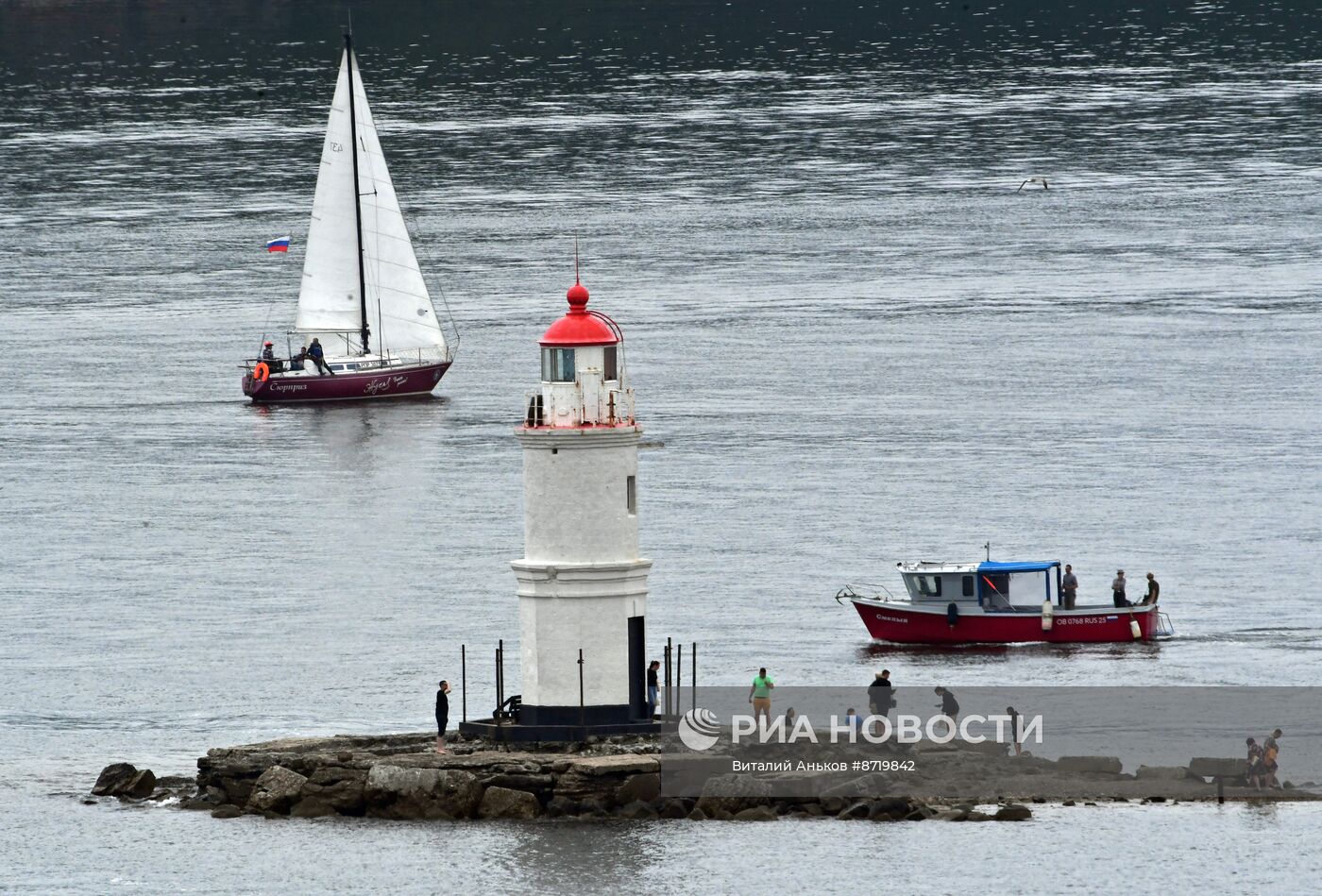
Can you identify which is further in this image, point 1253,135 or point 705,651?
point 1253,135

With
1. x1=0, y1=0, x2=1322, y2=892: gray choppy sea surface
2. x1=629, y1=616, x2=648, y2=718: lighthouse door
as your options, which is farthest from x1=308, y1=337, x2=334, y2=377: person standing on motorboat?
x1=629, y1=616, x2=648, y2=718: lighthouse door

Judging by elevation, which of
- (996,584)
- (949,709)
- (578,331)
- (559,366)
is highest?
(578,331)

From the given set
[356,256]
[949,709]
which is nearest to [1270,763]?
[949,709]

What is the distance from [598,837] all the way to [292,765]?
21.3ft

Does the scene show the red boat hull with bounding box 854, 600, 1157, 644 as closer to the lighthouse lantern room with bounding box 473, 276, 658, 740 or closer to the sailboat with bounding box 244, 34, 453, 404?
the lighthouse lantern room with bounding box 473, 276, 658, 740

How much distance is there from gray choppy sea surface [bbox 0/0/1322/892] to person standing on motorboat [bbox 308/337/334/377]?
3.76 meters

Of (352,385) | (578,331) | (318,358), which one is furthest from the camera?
(318,358)

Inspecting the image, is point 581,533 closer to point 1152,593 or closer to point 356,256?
point 1152,593

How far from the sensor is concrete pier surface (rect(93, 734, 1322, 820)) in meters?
44.2

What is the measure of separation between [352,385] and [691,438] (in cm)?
2224

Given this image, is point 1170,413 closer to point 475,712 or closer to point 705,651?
point 705,651

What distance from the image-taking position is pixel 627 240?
452 feet

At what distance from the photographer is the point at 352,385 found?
109938 mm

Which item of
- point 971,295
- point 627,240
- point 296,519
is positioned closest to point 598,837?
point 296,519
